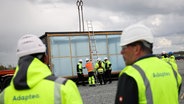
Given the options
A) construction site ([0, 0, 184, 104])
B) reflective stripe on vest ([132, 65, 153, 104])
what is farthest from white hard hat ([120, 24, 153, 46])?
construction site ([0, 0, 184, 104])

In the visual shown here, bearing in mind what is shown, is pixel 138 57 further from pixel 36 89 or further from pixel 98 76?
pixel 98 76

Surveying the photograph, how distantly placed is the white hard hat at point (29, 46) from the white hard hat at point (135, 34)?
656 millimetres

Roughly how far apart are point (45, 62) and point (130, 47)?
68cm

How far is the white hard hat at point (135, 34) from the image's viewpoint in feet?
10.6

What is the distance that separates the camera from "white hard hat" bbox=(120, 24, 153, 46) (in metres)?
3.22

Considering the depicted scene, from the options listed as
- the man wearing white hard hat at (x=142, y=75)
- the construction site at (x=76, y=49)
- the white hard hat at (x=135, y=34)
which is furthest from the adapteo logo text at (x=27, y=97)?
the construction site at (x=76, y=49)

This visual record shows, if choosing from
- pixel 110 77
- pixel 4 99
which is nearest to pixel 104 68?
pixel 110 77

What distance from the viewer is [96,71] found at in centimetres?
2591

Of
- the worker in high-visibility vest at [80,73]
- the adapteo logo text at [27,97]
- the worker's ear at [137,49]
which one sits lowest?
the worker in high-visibility vest at [80,73]

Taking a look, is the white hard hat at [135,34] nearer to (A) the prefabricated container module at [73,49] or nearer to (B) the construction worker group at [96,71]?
(B) the construction worker group at [96,71]

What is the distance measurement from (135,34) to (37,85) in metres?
0.85

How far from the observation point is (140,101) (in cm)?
303

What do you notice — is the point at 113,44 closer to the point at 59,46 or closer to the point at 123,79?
the point at 59,46

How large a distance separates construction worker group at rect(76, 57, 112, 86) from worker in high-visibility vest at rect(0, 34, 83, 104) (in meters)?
21.6
